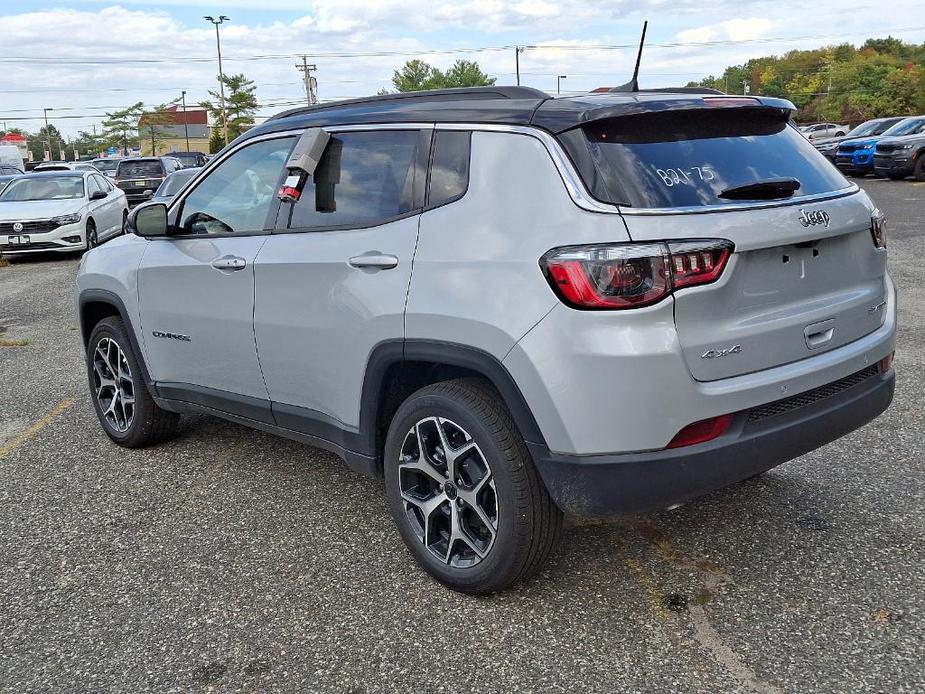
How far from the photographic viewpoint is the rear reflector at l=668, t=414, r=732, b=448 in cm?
279

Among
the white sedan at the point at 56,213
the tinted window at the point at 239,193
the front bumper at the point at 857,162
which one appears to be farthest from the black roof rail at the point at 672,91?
the front bumper at the point at 857,162

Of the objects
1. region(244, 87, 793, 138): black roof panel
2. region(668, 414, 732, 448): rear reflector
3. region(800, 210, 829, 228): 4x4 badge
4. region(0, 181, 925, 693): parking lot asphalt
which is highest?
region(244, 87, 793, 138): black roof panel

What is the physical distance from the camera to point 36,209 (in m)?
15.5

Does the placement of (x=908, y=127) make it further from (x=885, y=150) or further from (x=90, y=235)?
(x=90, y=235)

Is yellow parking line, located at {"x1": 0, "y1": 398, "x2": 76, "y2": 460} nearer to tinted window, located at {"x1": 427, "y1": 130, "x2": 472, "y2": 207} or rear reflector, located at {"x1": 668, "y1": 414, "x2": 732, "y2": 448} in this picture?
tinted window, located at {"x1": 427, "y1": 130, "x2": 472, "y2": 207}

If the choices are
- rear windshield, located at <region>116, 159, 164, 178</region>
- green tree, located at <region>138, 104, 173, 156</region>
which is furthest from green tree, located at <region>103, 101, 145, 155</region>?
rear windshield, located at <region>116, 159, 164, 178</region>

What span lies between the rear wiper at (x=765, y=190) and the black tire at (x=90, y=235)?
1484 cm

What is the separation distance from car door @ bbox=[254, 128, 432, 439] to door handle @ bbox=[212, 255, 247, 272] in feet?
0.48

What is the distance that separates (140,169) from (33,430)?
74.5ft

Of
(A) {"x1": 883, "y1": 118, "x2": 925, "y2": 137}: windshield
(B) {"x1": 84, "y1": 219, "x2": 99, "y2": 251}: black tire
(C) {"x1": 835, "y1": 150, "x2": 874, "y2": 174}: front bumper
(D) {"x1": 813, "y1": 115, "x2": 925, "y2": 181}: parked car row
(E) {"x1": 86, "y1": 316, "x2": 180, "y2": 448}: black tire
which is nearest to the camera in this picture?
(E) {"x1": 86, "y1": 316, "x2": 180, "y2": 448}: black tire

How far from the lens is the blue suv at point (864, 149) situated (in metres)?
24.4

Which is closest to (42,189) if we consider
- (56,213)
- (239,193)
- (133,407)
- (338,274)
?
(56,213)

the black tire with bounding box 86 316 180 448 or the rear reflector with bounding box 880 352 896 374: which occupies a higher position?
the rear reflector with bounding box 880 352 896 374

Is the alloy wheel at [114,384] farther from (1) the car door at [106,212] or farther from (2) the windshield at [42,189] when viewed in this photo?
(2) the windshield at [42,189]
